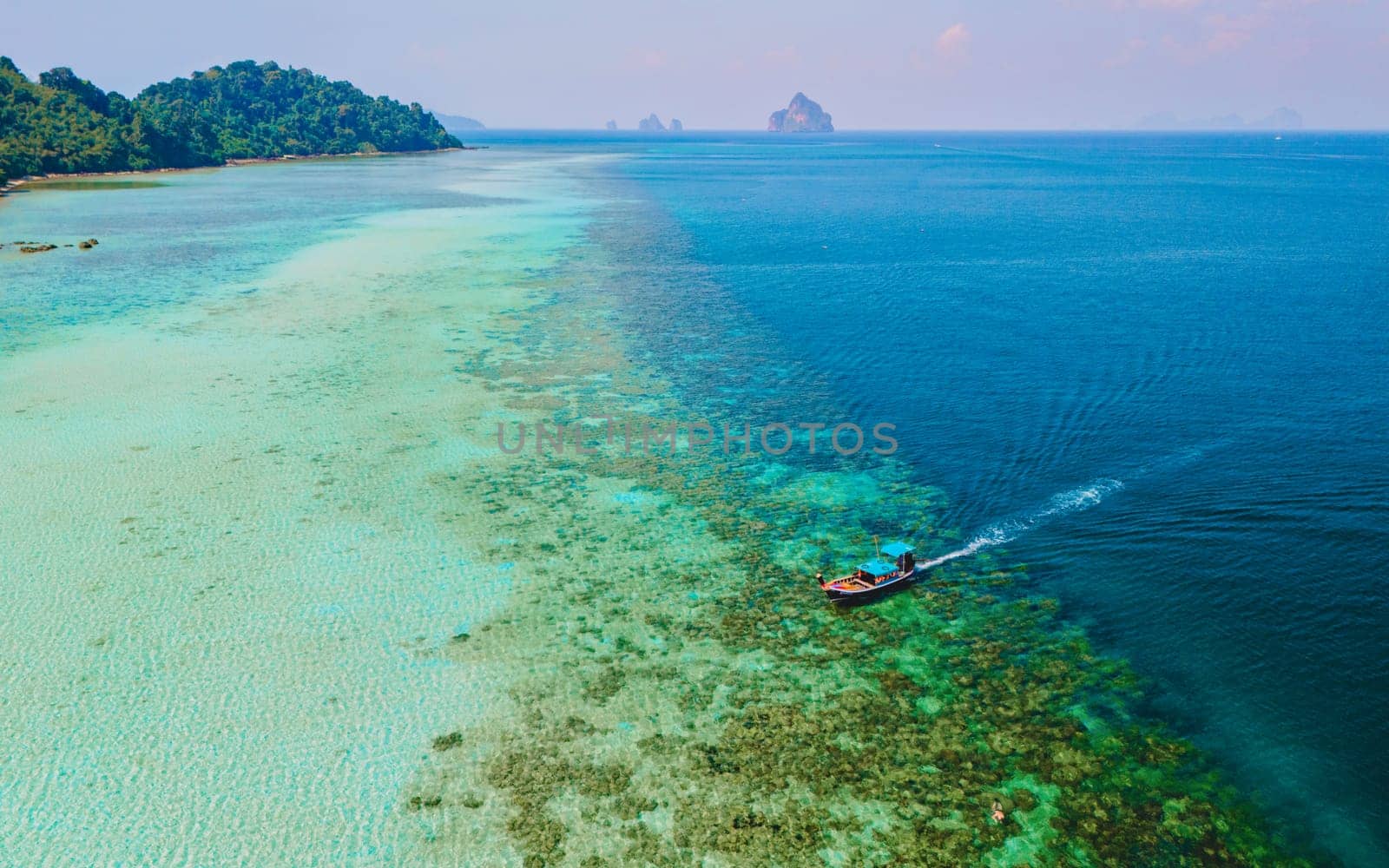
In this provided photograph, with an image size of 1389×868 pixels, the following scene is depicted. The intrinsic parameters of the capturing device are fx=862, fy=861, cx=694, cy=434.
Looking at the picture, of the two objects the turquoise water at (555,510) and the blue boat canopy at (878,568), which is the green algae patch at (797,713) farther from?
the blue boat canopy at (878,568)

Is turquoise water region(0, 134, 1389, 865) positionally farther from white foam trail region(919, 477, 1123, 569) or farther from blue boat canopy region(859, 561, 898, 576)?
blue boat canopy region(859, 561, 898, 576)

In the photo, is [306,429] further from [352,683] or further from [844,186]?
[844,186]

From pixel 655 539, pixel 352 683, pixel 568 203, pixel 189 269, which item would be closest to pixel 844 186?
pixel 568 203

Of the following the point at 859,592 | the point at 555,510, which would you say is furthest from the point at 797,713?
the point at 555,510

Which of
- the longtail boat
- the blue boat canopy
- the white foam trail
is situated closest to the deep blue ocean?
the white foam trail

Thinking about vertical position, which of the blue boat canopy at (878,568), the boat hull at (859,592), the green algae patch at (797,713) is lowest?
the green algae patch at (797,713)

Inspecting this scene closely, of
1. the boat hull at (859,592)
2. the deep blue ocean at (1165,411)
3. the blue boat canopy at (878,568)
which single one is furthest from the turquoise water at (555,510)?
the blue boat canopy at (878,568)
